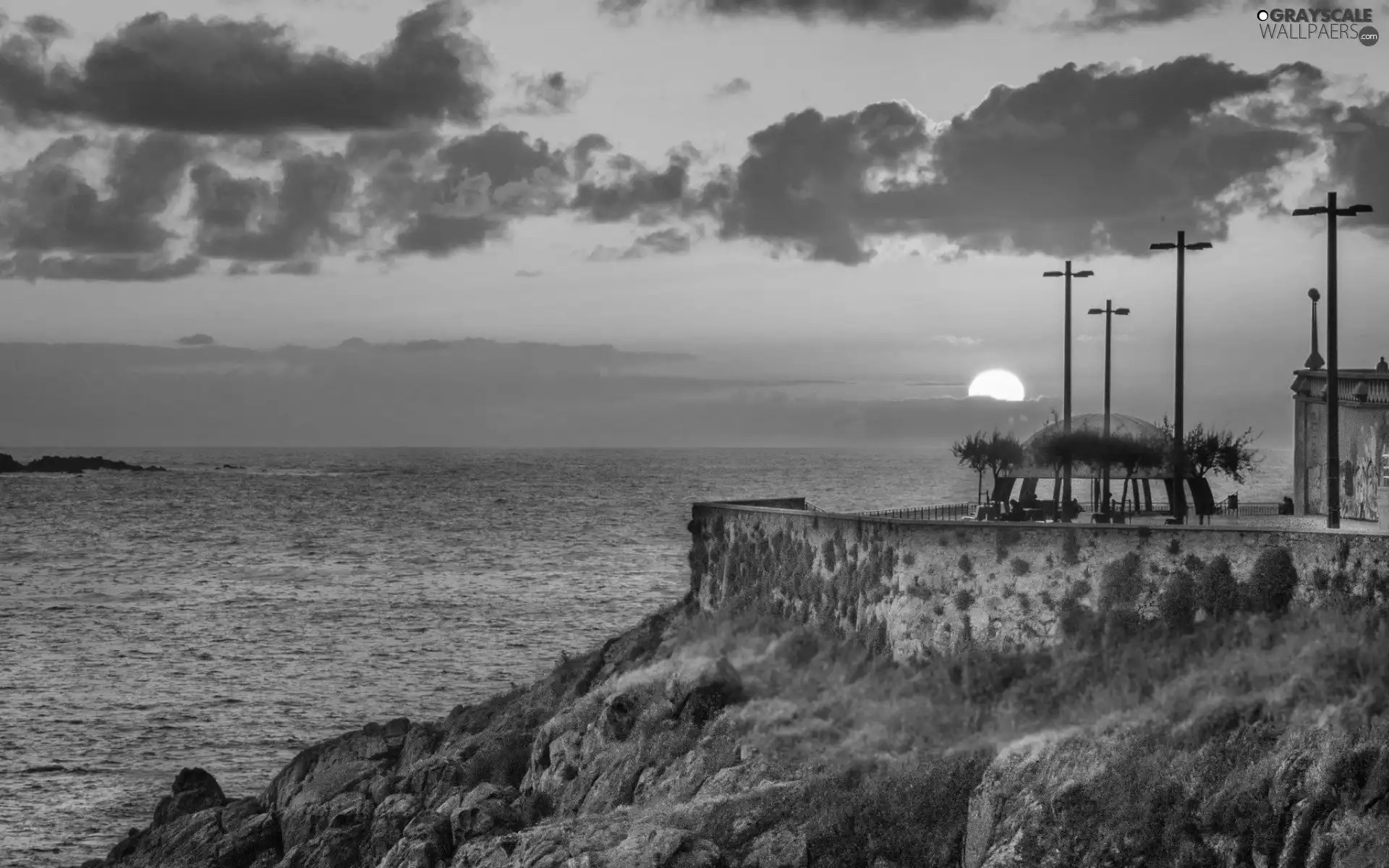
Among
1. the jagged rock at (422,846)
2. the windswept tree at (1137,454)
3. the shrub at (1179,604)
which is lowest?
the jagged rock at (422,846)

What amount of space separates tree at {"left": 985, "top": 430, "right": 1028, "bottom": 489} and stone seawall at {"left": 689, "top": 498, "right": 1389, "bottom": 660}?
2588 cm

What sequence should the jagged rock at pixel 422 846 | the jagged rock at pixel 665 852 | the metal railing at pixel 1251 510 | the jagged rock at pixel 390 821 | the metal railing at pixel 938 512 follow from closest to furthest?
the jagged rock at pixel 665 852 < the jagged rock at pixel 422 846 < the jagged rock at pixel 390 821 < the metal railing at pixel 938 512 < the metal railing at pixel 1251 510

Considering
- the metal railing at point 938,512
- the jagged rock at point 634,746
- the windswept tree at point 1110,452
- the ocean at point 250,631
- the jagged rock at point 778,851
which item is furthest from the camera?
the windswept tree at point 1110,452

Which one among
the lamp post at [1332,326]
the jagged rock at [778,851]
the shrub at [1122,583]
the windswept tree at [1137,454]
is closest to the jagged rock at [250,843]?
the jagged rock at [778,851]

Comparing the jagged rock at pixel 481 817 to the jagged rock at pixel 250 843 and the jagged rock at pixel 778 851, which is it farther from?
the jagged rock at pixel 250 843

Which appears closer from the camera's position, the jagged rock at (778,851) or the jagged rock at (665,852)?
the jagged rock at (665,852)

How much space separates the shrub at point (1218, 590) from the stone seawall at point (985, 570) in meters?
0.12

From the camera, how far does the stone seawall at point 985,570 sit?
2750cm

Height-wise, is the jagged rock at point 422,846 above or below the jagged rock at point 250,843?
above

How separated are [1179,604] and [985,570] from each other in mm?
4377

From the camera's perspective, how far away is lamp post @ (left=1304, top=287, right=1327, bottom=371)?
2041 inches

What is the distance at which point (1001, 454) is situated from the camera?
69.6m

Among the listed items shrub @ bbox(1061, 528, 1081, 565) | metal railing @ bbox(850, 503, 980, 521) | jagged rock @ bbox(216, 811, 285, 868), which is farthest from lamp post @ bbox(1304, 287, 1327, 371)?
jagged rock @ bbox(216, 811, 285, 868)

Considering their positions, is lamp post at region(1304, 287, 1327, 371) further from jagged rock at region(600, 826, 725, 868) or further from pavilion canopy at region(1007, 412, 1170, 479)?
jagged rock at region(600, 826, 725, 868)
